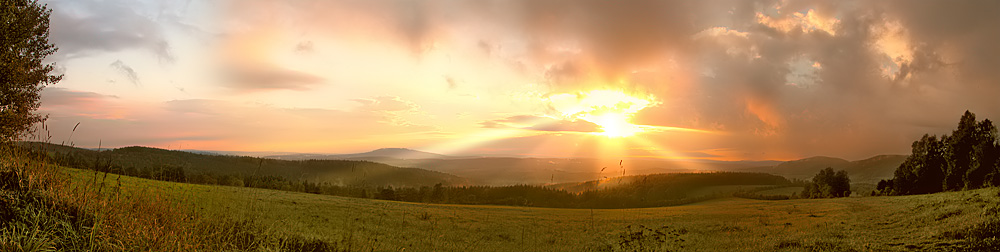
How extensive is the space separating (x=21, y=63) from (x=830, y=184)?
409 feet

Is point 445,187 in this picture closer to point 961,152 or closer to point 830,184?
point 830,184

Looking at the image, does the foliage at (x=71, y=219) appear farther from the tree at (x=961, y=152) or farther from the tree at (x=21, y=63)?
the tree at (x=961, y=152)

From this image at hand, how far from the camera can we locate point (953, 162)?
6731cm

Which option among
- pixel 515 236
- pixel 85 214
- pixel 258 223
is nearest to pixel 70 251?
pixel 85 214

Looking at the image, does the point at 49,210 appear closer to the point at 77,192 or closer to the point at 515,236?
the point at 77,192

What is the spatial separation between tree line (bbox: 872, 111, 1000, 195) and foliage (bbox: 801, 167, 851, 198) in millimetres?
12276

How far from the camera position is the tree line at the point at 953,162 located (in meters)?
62.2

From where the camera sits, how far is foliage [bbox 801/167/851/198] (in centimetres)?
9200

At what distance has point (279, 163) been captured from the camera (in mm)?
183000

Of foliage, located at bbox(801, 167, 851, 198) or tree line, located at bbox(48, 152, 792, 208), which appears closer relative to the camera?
tree line, located at bbox(48, 152, 792, 208)

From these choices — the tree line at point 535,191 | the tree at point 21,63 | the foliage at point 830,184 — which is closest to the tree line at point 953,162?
the foliage at point 830,184

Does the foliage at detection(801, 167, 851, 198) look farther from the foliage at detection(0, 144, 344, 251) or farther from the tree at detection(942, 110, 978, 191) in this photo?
the foliage at detection(0, 144, 344, 251)

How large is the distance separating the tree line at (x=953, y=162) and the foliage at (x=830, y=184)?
12276mm

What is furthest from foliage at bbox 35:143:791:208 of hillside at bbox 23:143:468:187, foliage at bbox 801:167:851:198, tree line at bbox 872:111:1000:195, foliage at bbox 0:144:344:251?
tree line at bbox 872:111:1000:195
